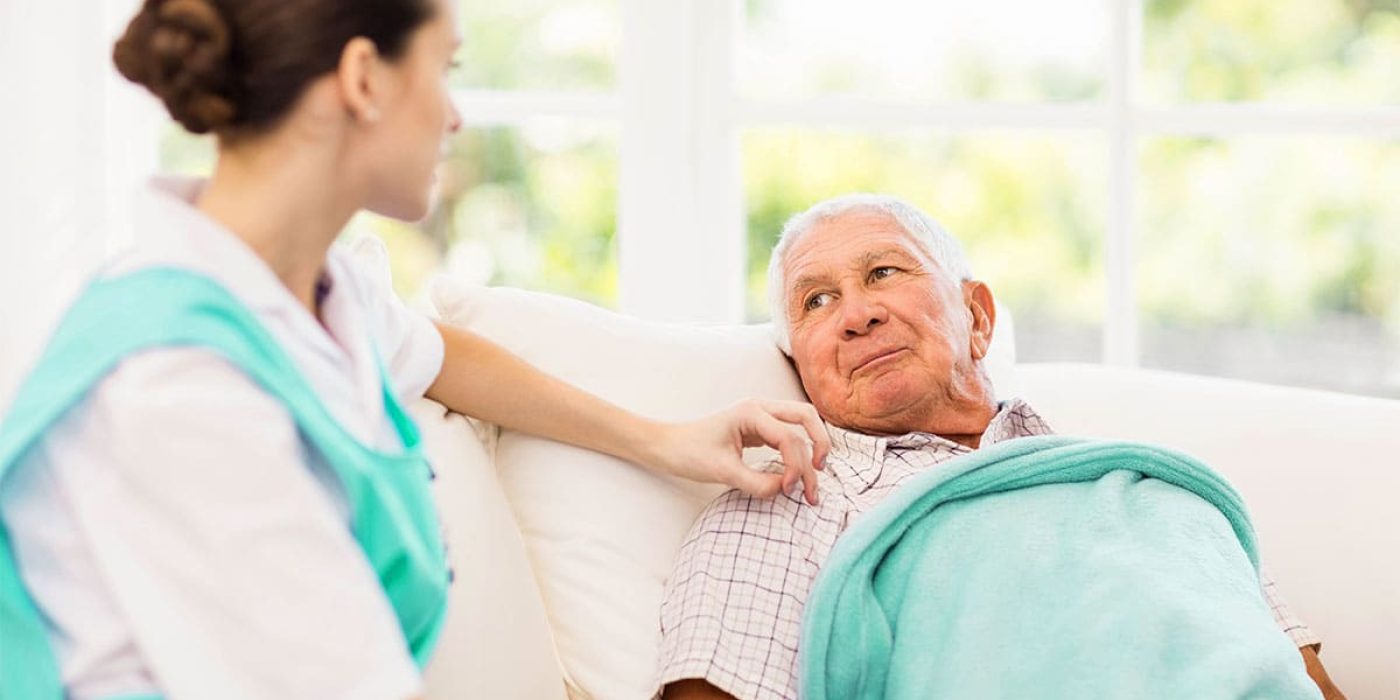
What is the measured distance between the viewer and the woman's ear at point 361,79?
1.04 metres

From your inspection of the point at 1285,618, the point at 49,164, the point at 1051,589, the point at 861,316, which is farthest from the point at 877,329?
the point at 49,164

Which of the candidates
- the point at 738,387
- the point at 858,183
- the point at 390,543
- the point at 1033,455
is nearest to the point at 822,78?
the point at 858,183

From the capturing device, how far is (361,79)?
3.46ft

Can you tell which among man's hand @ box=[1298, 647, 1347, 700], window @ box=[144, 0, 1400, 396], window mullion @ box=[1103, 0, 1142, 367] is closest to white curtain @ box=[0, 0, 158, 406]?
window @ box=[144, 0, 1400, 396]

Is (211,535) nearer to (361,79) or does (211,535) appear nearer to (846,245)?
(361,79)

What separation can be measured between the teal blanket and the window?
1.32 meters

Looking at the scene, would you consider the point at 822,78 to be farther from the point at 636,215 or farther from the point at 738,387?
the point at 738,387

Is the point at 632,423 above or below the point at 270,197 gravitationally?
below

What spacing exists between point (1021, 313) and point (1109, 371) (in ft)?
3.11

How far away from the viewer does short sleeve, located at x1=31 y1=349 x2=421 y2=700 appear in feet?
3.13

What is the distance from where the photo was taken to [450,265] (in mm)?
3137

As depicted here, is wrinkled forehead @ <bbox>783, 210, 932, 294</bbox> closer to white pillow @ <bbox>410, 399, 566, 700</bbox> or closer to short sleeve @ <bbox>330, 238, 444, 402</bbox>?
white pillow @ <bbox>410, 399, 566, 700</bbox>

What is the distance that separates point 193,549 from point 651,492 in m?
0.89

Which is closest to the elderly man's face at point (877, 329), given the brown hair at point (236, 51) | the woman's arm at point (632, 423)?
the woman's arm at point (632, 423)
